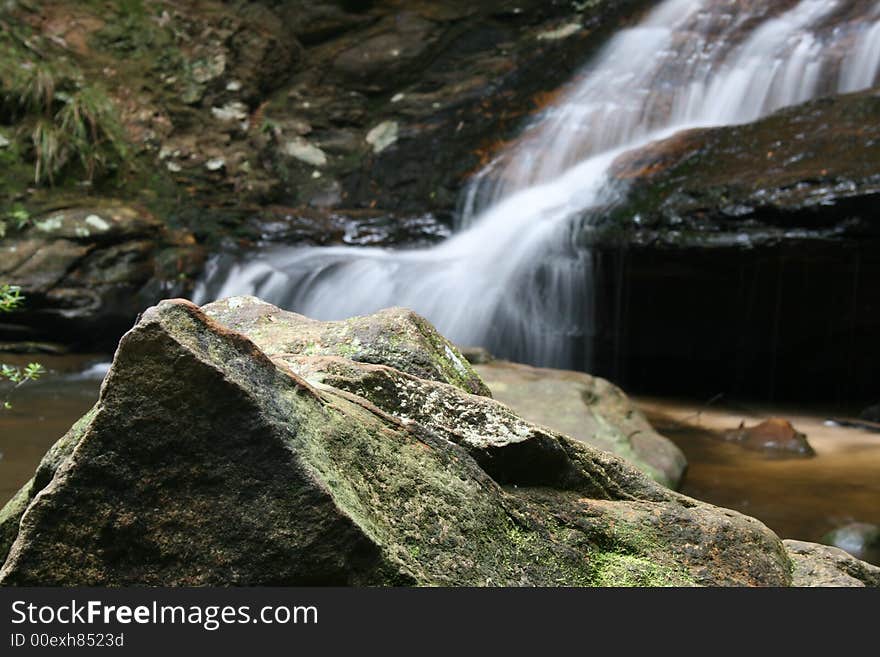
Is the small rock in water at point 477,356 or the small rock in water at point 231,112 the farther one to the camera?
the small rock in water at point 231,112

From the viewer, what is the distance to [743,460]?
492 cm

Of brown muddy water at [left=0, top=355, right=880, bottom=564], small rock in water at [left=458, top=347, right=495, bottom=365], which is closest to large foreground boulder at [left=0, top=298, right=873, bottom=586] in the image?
brown muddy water at [left=0, top=355, right=880, bottom=564]

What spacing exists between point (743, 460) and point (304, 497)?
4.12 m

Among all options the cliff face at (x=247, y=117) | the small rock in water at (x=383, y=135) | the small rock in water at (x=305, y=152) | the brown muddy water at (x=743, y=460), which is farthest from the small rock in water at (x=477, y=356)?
the small rock in water at (x=305, y=152)

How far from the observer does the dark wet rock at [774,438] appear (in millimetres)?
5121

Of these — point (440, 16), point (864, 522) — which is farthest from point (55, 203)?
point (864, 522)

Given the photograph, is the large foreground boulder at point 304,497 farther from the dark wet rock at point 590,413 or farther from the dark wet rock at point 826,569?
the dark wet rock at point 590,413

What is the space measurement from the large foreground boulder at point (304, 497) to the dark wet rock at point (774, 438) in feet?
11.4

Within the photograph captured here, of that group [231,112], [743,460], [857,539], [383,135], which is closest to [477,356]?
[743,460]

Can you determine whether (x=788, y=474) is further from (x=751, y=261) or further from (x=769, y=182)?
(x=769, y=182)

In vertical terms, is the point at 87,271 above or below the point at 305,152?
below

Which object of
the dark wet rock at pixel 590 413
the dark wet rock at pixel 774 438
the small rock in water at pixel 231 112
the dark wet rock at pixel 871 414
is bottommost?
the dark wet rock at pixel 871 414

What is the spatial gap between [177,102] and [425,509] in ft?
30.9

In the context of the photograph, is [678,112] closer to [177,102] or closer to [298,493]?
[177,102]
